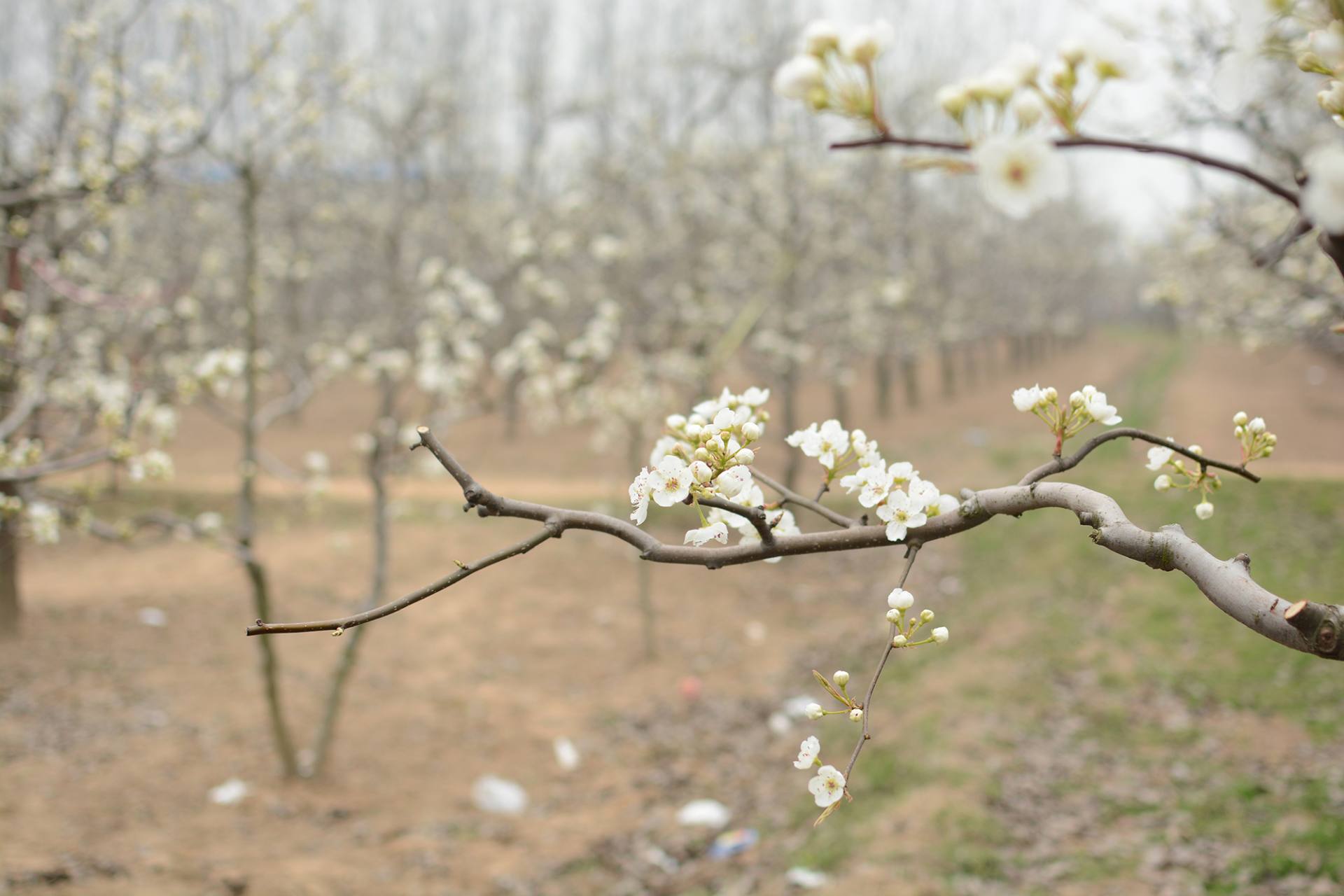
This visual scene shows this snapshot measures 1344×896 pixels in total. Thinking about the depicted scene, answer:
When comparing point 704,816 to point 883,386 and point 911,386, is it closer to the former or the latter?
point 883,386

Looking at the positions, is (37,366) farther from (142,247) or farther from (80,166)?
(142,247)

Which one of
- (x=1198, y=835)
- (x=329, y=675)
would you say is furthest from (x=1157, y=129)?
(x=329, y=675)

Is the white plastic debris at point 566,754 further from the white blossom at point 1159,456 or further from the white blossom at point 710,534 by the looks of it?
the white blossom at point 1159,456

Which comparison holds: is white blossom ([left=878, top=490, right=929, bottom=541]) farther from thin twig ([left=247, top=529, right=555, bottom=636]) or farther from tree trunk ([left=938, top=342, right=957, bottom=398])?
tree trunk ([left=938, top=342, right=957, bottom=398])

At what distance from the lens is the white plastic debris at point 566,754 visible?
7148 mm

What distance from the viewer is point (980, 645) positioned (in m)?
8.34

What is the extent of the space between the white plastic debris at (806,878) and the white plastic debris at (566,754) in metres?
2.42

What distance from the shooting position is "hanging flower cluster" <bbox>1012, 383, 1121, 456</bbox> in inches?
61.1

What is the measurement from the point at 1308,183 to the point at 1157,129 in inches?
230

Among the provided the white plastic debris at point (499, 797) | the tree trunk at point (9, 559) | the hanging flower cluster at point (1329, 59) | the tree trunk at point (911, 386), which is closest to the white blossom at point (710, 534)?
the hanging flower cluster at point (1329, 59)

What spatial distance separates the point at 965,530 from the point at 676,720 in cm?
682

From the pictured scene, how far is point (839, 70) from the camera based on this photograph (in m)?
1.42

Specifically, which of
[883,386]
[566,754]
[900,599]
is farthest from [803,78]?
[883,386]

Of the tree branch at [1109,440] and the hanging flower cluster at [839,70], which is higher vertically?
the hanging flower cluster at [839,70]
